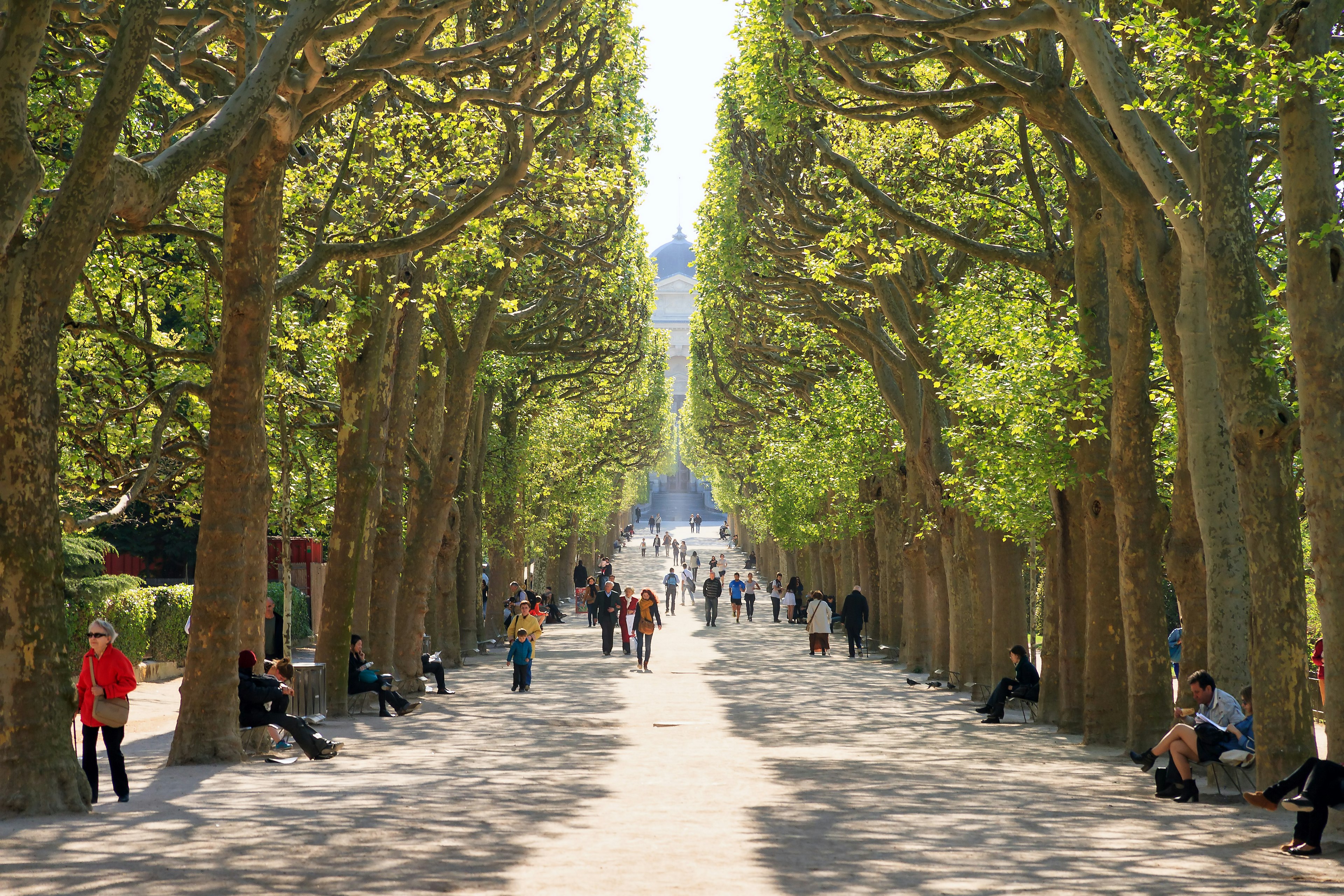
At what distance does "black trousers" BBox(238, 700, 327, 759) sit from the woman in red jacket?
316cm

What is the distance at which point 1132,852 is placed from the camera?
9.52 meters

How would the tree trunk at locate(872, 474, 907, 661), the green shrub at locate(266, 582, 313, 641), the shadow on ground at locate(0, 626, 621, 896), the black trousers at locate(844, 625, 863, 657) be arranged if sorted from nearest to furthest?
the shadow on ground at locate(0, 626, 621, 896), the tree trunk at locate(872, 474, 907, 661), the green shrub at locate(266, 582, 313, 641), the black trousers at locate(844, 625, 863, 657)

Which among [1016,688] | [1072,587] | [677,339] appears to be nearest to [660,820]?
[1072,587]

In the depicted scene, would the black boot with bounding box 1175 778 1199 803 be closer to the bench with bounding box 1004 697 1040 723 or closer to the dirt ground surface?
the dirt ground surface

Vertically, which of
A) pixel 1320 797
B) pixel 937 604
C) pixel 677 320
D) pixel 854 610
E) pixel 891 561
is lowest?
pixel 1320 797

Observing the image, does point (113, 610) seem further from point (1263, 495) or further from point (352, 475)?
point (1263, 495)

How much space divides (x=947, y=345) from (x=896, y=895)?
1503 centimetres

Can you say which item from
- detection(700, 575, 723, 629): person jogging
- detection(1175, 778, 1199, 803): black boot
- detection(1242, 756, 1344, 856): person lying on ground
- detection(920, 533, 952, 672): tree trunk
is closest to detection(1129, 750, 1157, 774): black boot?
detection(1175, 778, 1199, 803): black boot

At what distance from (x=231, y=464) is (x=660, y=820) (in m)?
5.51

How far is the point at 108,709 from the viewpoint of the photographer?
11062 millimetres

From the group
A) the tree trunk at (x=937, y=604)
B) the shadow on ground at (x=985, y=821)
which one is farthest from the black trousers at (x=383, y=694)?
the tree trunk at (x=937, y=604)

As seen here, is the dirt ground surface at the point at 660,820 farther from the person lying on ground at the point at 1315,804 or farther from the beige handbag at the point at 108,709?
the beige handbag at the point at 108,709

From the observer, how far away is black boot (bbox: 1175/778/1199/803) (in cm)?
1204

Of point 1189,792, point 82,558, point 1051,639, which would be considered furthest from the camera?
point 82,558
